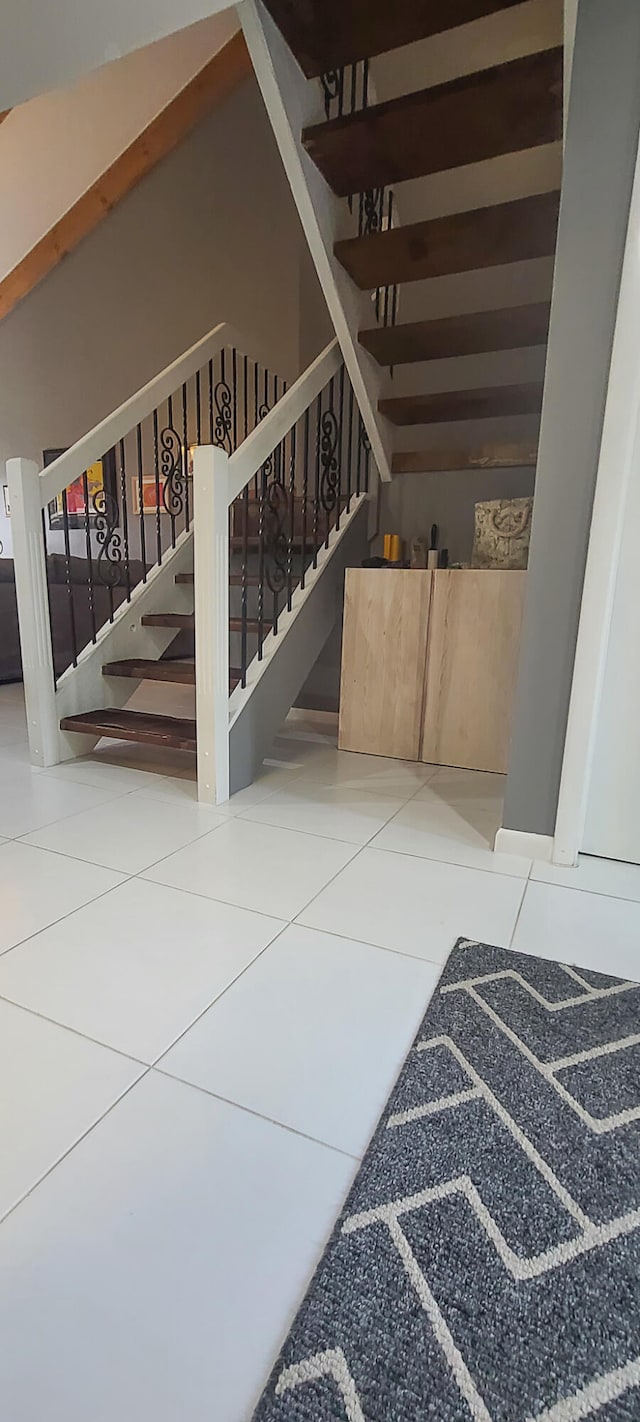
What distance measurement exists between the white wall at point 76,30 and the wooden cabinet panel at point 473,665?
1.60 meters

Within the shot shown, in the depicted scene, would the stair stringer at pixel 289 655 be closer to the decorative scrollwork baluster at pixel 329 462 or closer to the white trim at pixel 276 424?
the decorative scrollwork baluster at pixel 329 462

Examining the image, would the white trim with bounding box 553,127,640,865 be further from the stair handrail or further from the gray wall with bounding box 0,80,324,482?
the gray wall with bounding box 0,80,324,482

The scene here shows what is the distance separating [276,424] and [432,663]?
1.02 metres

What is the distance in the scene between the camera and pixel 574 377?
1.41 meters

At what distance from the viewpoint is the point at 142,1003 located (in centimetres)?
104

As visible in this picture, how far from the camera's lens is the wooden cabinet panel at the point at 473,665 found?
2.25 metres

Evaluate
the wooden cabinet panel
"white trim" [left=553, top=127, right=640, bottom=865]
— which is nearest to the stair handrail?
the wooden cabinet panel

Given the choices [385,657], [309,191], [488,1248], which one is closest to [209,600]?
[385,657]

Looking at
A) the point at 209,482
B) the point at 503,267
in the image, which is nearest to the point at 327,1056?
the point at 209,482

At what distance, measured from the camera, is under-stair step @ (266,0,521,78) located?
5.40ft

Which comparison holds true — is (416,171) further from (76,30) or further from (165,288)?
(165,288)

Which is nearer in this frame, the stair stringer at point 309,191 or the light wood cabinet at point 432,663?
the stair stringer at point 309,191

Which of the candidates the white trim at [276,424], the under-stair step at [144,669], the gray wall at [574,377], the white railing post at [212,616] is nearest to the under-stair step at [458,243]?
the white trim at [276,424]

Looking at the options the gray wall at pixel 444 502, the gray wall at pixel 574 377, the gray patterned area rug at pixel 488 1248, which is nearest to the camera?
the gray patterned area rug at pixel 488 1248
